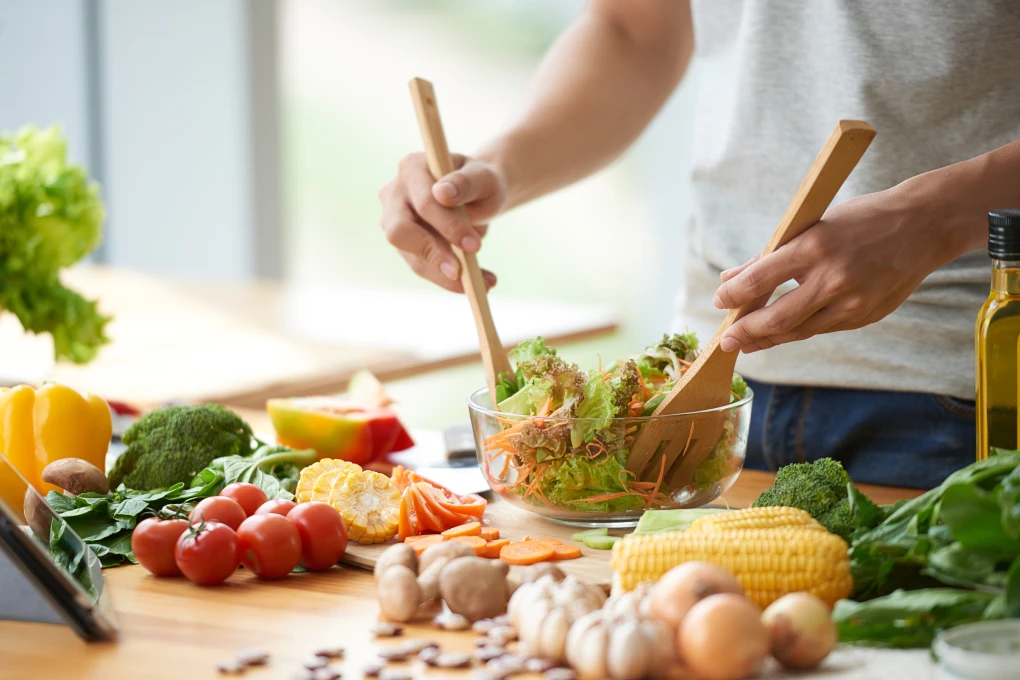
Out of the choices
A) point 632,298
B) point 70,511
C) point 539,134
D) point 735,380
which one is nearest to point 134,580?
point 70,511

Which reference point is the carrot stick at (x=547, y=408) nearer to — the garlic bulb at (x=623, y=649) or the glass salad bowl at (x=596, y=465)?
the glass salad bowl at (x=596, y=465)

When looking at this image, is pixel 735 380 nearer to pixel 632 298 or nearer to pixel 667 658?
pixel 667 658

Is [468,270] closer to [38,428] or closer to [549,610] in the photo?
[38,428]

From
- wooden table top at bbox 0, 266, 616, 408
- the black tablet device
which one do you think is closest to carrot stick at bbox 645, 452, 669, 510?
the black tablet device

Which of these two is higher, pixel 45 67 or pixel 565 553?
pixel 45 67

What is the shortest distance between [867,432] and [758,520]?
740 millimetres

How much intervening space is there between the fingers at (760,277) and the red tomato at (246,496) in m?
0.58

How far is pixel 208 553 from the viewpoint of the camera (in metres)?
1.17

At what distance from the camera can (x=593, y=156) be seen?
6.70 ft

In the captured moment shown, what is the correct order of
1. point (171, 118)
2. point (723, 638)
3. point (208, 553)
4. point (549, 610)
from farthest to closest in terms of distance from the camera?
point (171, 118), point (208, 553), point (549, 610), point (723, 638)

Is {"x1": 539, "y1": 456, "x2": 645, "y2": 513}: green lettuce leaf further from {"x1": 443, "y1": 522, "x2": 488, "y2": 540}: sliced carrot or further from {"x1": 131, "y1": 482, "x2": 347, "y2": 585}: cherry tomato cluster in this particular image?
{"x1": 131, "y1": 482, "x2": 347, "y2": 585}: cherry tomato cluster

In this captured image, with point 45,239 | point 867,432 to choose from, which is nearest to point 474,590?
point 867,432

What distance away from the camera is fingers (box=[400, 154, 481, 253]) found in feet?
5.26

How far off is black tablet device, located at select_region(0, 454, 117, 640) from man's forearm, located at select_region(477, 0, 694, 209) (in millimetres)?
950
